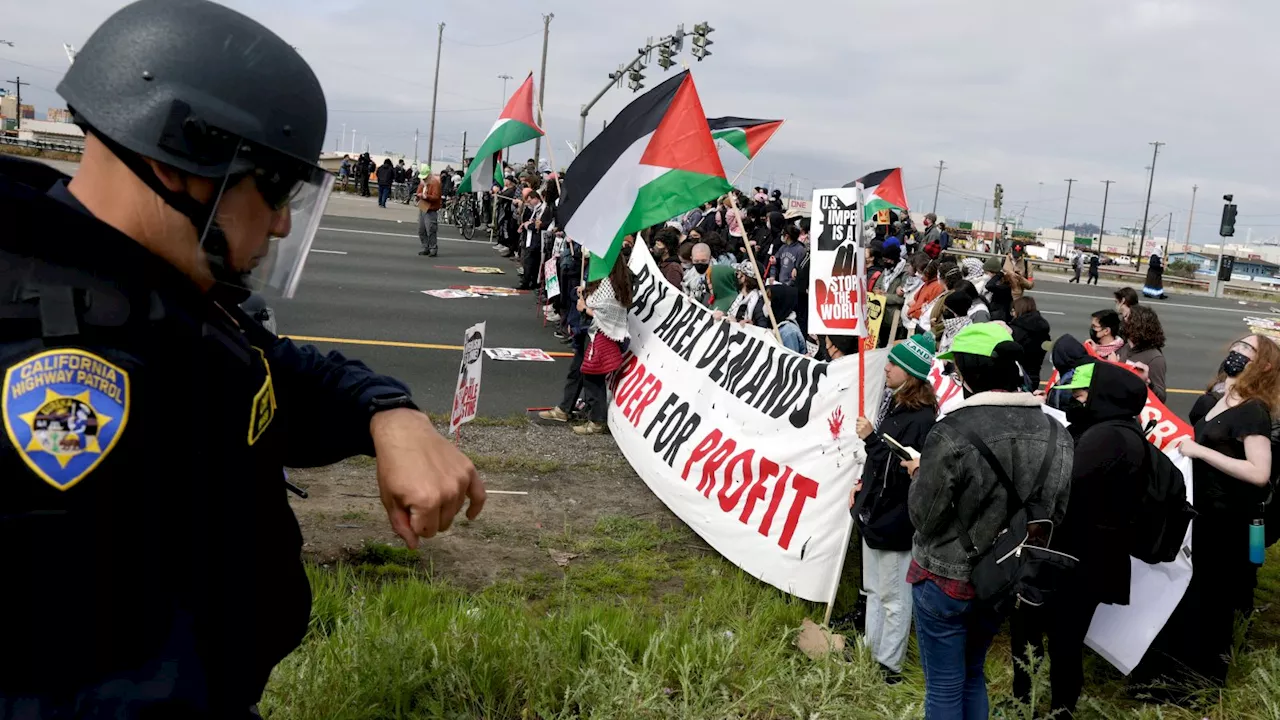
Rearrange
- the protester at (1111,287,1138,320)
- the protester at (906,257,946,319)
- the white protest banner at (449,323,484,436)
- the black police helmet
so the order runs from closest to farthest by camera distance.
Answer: the black police helmet < the white protest banner at (449,323,484,436) < the protester at (1111,287,1138,320) < the protester at (906,257,946,319)

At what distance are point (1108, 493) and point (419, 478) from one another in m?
3.90

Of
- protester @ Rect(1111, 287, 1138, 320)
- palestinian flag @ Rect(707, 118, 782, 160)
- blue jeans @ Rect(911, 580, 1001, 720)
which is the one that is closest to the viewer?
blue jeans @ Rect(911, 580, 1001, 720)

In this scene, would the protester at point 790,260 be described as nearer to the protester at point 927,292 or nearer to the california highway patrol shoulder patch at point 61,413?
the protester at point 927,292

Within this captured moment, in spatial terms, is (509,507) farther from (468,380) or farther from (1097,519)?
(1097,519)

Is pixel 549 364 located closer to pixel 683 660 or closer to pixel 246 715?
pixel 683 660

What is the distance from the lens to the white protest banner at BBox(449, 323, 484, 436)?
246 inches

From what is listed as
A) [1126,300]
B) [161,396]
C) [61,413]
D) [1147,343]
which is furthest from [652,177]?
[61,413]

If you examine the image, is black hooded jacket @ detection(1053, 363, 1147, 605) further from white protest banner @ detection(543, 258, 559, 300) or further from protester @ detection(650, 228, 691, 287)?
white protest banner @ detection(543, 258, 559, 300)

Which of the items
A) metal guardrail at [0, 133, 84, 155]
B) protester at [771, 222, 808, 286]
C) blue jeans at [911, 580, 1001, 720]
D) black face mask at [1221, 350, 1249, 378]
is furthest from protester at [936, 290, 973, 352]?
metal guardrail at [0, 133, 84, 155]

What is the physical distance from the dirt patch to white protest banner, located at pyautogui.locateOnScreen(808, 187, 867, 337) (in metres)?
1.72

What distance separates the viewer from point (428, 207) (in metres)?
19.7

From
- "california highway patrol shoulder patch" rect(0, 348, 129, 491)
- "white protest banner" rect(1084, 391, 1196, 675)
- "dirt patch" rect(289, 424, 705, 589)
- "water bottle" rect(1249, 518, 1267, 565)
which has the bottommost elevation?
"dirt patch" rect(289, 424, 705, 589)

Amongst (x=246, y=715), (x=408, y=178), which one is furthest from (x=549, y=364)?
(x=408, y=178)

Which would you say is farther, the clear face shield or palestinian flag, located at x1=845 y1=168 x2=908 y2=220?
palestinian flag, located at x1=845 y1=168 x2=908 y2=220
